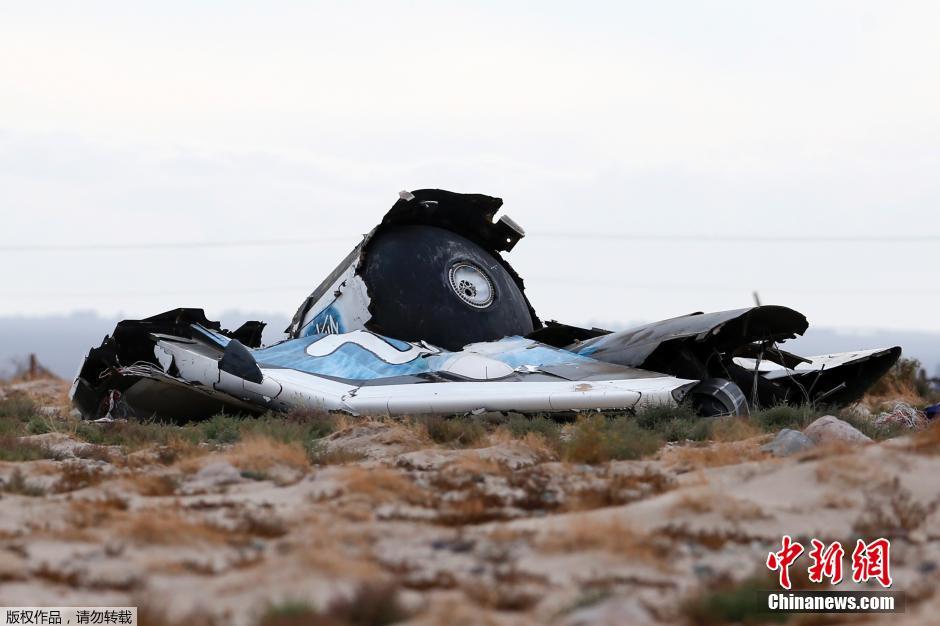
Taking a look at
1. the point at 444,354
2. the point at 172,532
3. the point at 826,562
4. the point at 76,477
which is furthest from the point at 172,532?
the point at 444,354

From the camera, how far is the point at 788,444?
12.8 m

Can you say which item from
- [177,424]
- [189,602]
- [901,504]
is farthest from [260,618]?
[177,424]

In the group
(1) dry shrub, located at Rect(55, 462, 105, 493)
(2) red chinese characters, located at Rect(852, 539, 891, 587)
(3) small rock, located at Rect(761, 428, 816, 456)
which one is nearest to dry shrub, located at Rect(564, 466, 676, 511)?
(3) small rock, located at Rect(761, 428, 816, 456)

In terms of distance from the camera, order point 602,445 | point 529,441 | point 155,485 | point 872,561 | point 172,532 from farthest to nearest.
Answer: point 529,441, point 602,445, point 155,485, point 172,532, point 872,561

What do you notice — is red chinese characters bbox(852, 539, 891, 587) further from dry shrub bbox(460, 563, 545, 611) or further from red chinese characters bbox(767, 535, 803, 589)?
dry shrub bbox(460, 563, 545, 611)

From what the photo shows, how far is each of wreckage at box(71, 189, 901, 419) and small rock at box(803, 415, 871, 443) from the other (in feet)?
7.46

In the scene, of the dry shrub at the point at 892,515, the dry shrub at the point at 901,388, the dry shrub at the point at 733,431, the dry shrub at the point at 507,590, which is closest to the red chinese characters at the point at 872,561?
A: the dry shrub at the point at 892,515

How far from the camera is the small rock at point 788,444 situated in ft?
41.3

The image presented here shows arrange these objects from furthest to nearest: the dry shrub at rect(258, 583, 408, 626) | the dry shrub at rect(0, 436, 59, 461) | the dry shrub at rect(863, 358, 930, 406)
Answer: the dry shrub at rect(863, 358, 930, 406) < the dry shrub at rect(0, 436, 59, 461) < the dry shrub at rect(258, 583, 408, 626)

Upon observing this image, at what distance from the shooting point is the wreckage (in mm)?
16906

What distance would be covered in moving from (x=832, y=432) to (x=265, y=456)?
674 cm

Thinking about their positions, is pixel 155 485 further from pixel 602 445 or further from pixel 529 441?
pixel 529 441

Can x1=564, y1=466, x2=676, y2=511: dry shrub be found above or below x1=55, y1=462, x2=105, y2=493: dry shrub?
above

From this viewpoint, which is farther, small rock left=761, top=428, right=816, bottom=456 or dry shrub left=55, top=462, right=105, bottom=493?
small rock left=761, top=428, right=816, bottom=456
